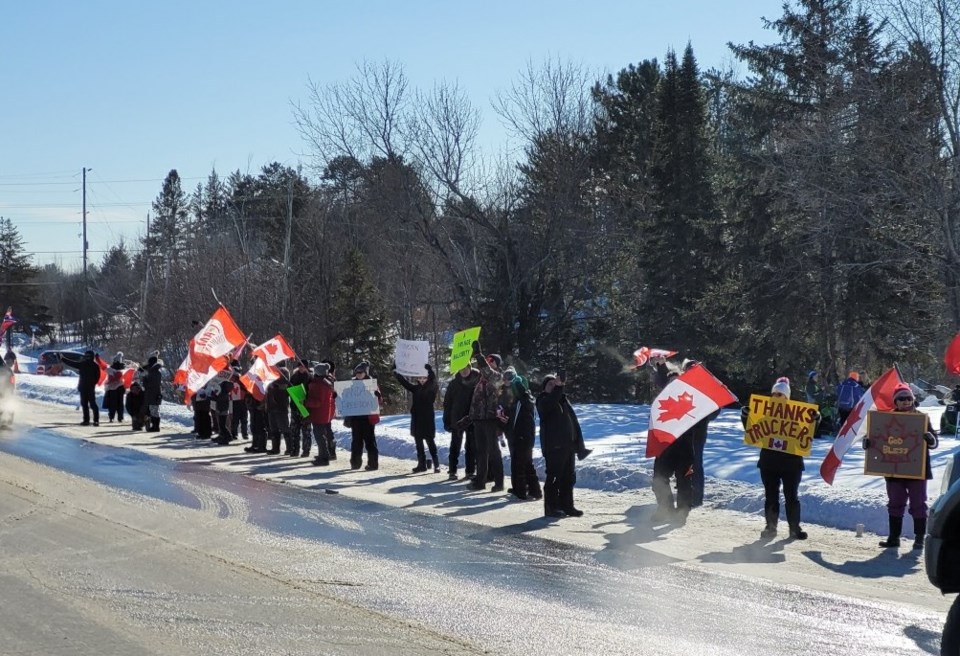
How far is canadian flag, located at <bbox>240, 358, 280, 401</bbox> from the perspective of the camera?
21.8 metres

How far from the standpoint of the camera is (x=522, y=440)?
15219mm

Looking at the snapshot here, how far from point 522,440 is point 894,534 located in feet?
16.4

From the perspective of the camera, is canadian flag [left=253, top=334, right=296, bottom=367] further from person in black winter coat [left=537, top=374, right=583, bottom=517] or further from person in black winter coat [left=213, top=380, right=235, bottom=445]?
person in black winter coat [left=537, top=374, right=583, bottom=517]

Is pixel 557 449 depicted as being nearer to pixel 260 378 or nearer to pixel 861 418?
pixel 861 418

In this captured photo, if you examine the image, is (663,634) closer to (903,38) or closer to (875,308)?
(903,38)

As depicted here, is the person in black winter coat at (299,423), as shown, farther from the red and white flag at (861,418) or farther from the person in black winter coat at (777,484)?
the red and white flag at (861,418)

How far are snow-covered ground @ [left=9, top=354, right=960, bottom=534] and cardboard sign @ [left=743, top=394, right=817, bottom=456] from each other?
5.26 feet

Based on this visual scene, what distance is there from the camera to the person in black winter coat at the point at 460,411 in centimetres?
1764

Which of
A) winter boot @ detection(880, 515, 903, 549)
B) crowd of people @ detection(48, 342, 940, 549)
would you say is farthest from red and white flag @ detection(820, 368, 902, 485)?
winter boot @ detection(880, 515, 903, 549)

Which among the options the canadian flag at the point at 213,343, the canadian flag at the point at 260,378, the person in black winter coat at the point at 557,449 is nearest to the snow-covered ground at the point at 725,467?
the person in black winter coat at the point at 557,449

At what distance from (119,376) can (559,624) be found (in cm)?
2239

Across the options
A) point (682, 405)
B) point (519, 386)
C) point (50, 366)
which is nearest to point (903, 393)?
point (682, 405)

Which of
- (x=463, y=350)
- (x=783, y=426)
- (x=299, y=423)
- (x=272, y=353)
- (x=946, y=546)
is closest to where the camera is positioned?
(x=946, y=546)

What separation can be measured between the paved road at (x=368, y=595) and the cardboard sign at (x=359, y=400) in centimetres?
523
